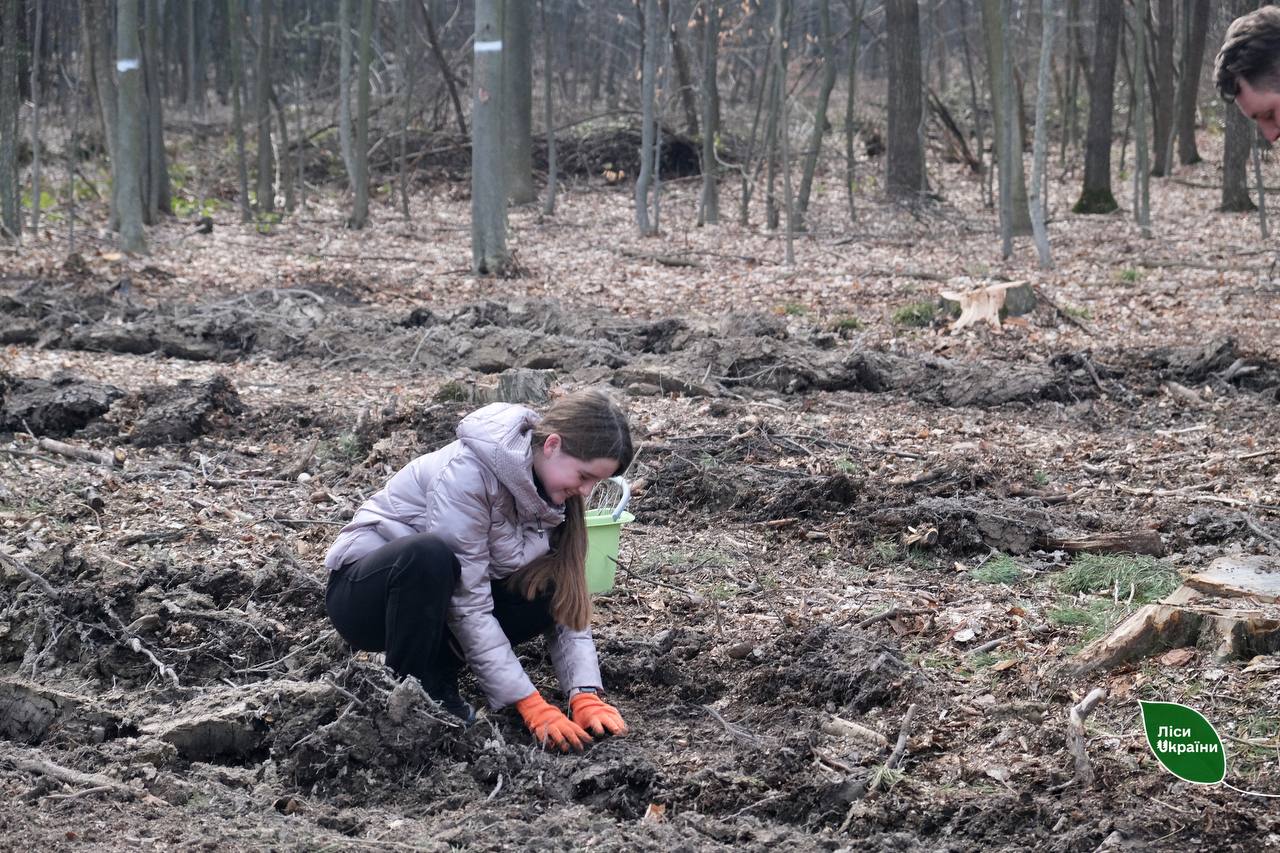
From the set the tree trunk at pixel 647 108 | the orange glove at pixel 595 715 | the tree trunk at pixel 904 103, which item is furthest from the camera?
the tree trunk at pixel 904 103

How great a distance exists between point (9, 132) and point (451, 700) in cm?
1234

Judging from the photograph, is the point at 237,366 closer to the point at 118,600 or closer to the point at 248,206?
the point at 118,600

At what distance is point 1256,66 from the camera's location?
107 inches

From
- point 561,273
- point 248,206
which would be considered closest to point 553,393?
point 561,273

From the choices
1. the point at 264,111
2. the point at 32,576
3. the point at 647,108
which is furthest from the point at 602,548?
the point at 264,111

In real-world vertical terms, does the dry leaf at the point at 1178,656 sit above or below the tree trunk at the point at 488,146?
below

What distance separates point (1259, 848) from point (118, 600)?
3.26 m

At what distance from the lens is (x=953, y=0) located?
32.2 meters

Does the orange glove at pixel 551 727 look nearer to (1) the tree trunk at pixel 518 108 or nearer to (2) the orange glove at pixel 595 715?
(2) the orange glove at pixel 595 715

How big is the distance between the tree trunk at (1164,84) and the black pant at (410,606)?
17.5m

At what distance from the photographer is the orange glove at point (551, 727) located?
309 cm

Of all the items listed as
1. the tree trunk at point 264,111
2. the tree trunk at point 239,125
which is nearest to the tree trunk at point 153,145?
the tree trunk at point 239,125

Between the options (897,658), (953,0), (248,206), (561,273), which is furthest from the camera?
(953,0)

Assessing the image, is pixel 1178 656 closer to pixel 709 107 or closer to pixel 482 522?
pixel 482 522
